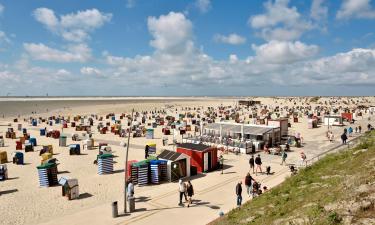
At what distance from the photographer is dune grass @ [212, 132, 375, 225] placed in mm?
8164

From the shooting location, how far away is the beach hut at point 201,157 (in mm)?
21688

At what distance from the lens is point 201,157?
70.8 feet

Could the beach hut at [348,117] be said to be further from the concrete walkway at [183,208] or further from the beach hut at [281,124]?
the concrete walkway at [183,208]

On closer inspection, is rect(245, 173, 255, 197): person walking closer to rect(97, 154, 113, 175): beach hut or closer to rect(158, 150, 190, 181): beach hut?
rect(158, 150, 190, 181): beach hut

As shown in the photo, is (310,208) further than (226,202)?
No

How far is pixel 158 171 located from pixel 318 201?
→ 11.3 metres

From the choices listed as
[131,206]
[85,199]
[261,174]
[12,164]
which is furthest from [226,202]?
[12,164]

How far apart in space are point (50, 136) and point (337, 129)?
40494 millimetres

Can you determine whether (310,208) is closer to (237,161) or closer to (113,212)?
(113,212)

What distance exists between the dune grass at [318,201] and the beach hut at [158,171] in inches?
292

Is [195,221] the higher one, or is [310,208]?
[310,208]

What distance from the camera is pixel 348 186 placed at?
1009 cm

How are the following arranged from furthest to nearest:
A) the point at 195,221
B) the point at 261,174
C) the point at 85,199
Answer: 1. the point at 261,174
2. the point at 85,199
3. the point at 195,221

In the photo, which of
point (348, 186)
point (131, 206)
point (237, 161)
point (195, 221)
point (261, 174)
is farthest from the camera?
point (237, 161)
